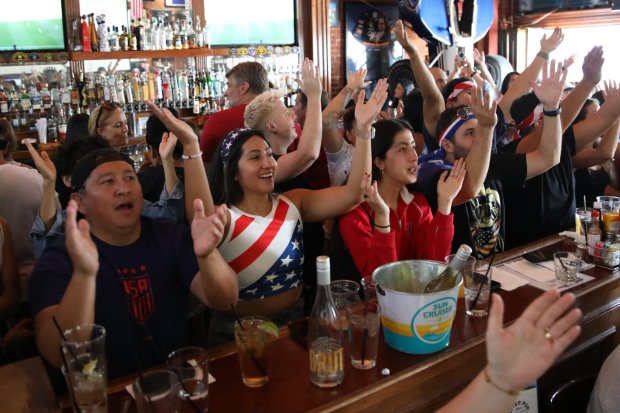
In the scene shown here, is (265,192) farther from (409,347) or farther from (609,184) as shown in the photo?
(609,184)

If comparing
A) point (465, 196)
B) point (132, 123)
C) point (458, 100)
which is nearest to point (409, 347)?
point (465, 196)

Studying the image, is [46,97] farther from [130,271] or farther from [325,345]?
[325,345]

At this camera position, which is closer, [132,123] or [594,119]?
[594,119]

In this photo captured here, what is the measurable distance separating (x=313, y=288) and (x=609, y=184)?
6.46 ft

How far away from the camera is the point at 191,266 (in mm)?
1814

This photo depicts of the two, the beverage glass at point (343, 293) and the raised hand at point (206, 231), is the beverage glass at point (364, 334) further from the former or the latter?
the raised hand at point (206, 231)

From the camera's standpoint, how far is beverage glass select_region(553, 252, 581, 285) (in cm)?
196

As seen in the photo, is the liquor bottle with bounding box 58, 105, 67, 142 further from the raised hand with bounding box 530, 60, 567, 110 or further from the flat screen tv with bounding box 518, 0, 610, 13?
the flat screen tv with bounding box 518, 0, 610, 13

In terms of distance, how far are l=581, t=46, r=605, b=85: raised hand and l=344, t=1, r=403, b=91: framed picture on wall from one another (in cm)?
449

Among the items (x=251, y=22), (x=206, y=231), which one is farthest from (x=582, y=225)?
(x=251, y=22)

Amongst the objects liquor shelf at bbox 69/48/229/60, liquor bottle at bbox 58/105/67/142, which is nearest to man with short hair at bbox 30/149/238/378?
liquor bottle at bbox 58/105/67/142

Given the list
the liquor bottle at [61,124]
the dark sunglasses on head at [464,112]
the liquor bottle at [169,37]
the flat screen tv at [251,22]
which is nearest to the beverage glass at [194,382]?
the dark sunglasses on head at [464,112]

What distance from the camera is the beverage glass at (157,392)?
121 centimetres

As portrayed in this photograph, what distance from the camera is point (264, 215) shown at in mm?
2082
